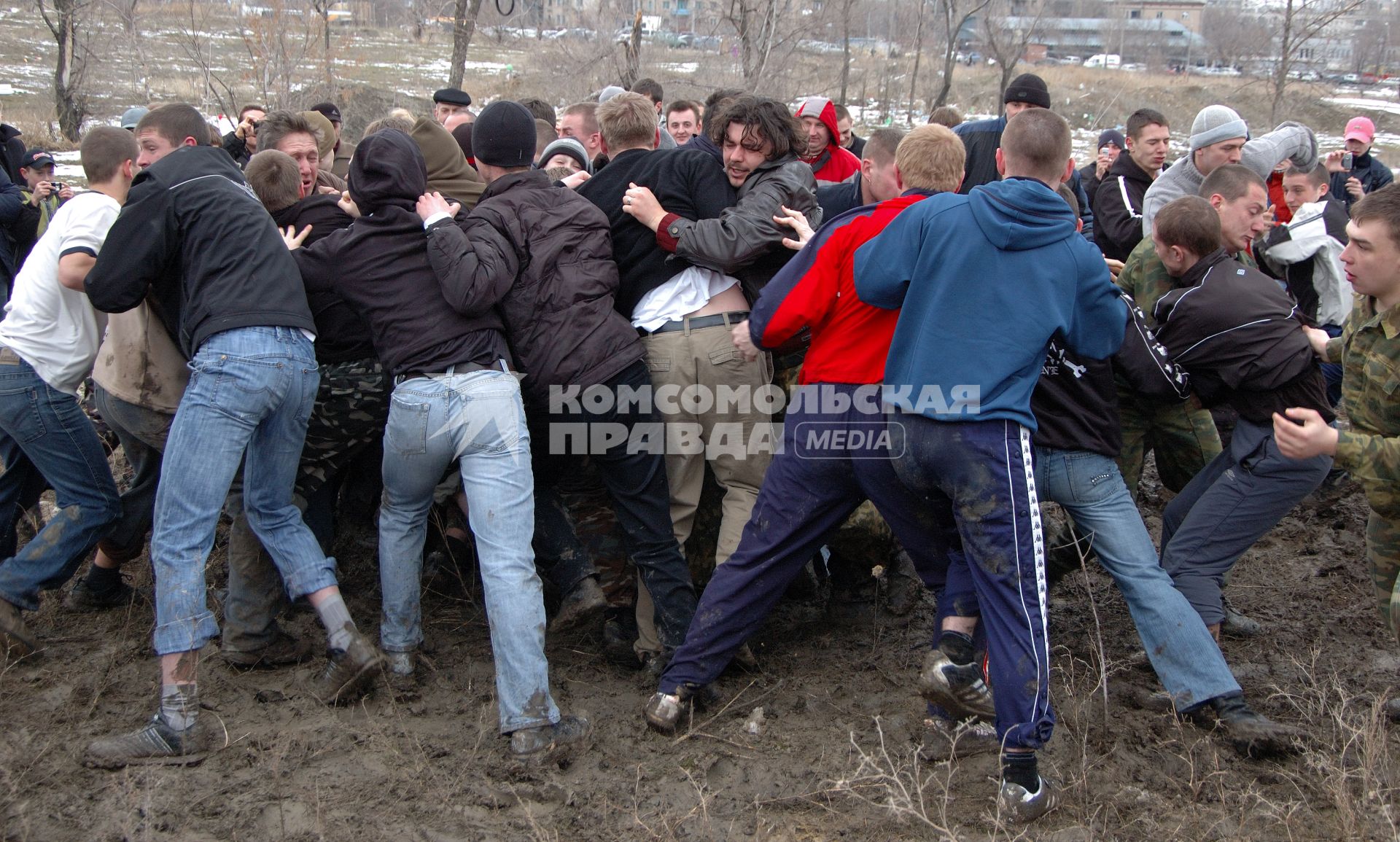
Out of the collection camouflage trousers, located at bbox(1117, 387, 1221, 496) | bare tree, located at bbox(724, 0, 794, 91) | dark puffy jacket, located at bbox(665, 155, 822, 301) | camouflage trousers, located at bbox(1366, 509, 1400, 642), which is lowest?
camouflage trousers, located at bbox(1366, 509, 1400, 642)

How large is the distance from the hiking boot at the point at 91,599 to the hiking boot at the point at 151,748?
4.26 feet

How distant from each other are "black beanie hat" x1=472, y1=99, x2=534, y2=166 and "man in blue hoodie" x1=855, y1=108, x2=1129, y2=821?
5.23ft

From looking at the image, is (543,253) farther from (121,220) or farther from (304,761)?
(304,761)

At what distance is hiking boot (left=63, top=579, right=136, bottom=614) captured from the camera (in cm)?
452

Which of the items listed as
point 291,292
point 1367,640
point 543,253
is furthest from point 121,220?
point 1367,640

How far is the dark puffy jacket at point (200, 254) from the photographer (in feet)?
11.4

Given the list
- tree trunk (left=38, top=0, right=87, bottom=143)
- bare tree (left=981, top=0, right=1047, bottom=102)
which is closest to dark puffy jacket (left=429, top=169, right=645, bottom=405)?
bare tree (left=981, top=0, right=1047, bottom=102)

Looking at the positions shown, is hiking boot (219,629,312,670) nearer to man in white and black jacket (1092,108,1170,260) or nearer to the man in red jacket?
the man in red jacket

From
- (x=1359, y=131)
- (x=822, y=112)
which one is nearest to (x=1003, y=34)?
(x=1359, y=131)

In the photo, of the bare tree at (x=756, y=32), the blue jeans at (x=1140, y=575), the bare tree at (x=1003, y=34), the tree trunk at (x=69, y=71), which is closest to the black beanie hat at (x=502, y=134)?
the blue jeans at (x=1140, y=575)

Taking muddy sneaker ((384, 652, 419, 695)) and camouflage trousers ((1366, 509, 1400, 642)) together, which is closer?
camouflage trousers ((1366, 509, 1400, 642))

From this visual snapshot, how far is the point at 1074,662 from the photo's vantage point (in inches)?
166

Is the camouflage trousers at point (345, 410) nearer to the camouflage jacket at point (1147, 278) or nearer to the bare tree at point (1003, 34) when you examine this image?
the camouflage jacket at point (1147, 278)

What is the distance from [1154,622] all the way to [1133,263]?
1694 millimetres
